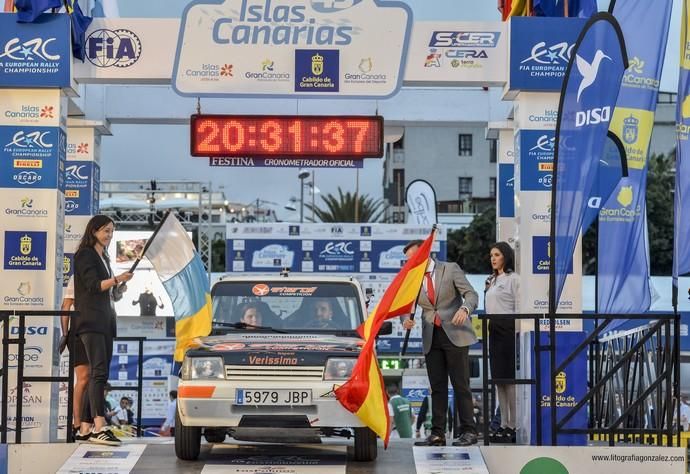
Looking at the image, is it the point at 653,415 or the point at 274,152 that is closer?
the point at 653,415

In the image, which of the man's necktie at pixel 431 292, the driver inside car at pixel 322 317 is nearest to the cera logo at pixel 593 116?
the man's necktie at pixel 431 292

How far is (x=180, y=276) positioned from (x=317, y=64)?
9.15ft

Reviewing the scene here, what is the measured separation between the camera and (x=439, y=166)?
8981 centimetres

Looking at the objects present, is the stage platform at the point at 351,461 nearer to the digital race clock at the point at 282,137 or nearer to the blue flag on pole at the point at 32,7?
the digital race clock at the point at 282,137

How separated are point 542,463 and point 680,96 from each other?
3740 mm

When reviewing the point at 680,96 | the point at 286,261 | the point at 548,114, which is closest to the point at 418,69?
the point at 548,114

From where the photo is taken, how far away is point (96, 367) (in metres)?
10.7

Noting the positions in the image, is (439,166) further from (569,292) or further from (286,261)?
(569,292)

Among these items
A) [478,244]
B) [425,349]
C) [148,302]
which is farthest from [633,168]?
[478,244]

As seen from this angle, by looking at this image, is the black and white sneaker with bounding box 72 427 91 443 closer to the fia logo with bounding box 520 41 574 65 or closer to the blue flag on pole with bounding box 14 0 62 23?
the blue flag on pole with bounding box 14 0 62 23

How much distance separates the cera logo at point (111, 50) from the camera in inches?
499

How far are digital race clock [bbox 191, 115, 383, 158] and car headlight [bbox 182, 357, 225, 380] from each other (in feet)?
14.2

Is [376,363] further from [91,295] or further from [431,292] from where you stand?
[91,295]

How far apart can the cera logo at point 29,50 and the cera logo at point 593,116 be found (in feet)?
17.8
